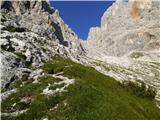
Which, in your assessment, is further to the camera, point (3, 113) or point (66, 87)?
point (66, 87)

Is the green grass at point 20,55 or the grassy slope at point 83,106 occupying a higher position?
the green grass at point 20,55

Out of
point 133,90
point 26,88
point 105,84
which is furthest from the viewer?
point 133,90

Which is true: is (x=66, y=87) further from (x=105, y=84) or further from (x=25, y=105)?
(x=105, y=84)

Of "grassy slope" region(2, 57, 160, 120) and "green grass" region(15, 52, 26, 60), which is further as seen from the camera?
"green grass" region(15, 52, 26, 60)

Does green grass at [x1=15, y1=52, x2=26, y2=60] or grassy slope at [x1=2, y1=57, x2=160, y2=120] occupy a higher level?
green grass at [x1=15, y1=52, x2=26, y2=60]

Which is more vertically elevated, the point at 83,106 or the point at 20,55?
Result: the point at 20,55

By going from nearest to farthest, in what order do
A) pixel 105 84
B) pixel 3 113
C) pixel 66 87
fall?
pixel 3 113, pixel 66 87, pixel 105 84

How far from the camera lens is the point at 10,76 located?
53.0 metres

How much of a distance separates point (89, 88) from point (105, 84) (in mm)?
11127

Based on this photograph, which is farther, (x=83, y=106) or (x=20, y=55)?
(x=20, y=55)

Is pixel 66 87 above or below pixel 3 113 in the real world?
above

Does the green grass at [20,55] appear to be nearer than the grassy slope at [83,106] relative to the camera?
No

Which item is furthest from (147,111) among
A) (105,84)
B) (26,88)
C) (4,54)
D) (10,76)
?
(4,54)

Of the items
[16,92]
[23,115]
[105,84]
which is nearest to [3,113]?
[23,115]
